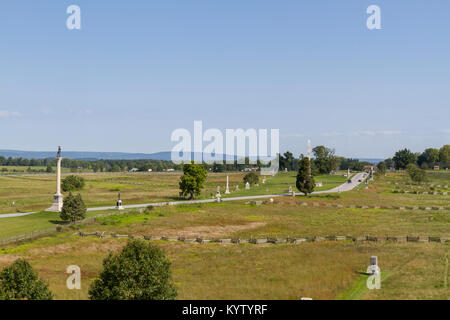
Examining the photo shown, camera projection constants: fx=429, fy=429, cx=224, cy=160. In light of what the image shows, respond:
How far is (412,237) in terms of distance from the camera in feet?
141

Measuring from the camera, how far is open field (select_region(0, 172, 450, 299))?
2708cm

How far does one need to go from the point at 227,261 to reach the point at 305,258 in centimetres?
645

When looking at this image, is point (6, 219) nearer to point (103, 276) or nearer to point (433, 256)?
point (103, 276)

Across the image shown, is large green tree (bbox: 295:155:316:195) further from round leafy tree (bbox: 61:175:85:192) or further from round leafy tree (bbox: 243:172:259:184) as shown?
round leafy tree (bbox: 61:175:85:192)

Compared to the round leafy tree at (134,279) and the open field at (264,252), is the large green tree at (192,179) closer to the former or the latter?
the open field at (264,252)

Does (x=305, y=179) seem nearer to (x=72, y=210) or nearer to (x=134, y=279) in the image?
(x=72, y=210)

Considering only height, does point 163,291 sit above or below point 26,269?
below

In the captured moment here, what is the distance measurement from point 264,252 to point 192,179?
150 feet

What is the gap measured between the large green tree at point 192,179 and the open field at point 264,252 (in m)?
14.0

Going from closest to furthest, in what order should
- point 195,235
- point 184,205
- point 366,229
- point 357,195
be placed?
point 195,235, point 366,229, point 184,205, point 357,195

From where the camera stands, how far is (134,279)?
70.3 ft

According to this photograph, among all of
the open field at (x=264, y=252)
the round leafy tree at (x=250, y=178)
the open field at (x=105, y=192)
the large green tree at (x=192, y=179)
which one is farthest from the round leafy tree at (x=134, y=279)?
the round leafy tree at (x=250, y=178)
